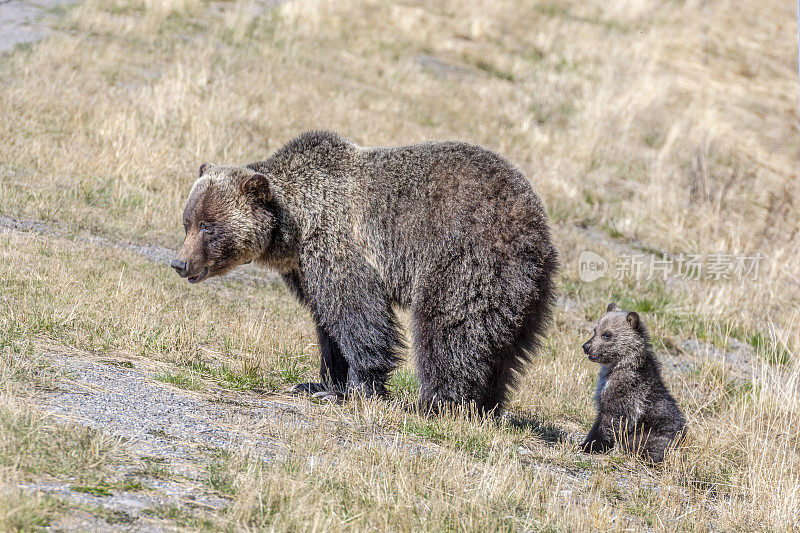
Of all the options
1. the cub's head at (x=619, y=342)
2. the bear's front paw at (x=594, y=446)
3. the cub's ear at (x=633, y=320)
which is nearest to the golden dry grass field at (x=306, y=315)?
the bear's front paw at (x=594, y=446)

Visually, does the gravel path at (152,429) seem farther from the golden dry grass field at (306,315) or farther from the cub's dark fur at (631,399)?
the cub's dark fur at (631,399)

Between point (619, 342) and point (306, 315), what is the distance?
3.80m

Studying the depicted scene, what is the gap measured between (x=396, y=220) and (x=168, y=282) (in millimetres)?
3662

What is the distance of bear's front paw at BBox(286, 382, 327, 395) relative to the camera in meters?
7.15

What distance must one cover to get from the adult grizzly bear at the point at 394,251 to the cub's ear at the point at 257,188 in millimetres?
11

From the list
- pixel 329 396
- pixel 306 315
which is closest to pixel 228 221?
pixel 329 396

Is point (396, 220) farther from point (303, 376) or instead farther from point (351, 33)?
point (351, 33)

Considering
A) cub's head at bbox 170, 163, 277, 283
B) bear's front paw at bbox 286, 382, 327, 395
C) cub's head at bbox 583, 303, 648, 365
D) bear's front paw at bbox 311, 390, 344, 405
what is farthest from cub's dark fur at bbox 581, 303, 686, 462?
cub's head at bbox 170, 163, 277, 283

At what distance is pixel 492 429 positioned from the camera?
6461 mm

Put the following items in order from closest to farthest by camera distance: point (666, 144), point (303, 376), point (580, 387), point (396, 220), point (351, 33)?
1. point (396, 220)
2. point (303, 376)
3. point (580, 387)
4. point (666, 144)
5. point (351, 33)

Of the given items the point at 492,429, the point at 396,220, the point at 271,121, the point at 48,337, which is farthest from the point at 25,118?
the point at 492,429

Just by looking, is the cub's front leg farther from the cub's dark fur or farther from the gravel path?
the gravel path

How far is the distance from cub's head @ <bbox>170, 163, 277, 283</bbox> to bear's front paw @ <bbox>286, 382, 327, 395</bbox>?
115 cm

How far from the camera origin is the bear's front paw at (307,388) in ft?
23.5
